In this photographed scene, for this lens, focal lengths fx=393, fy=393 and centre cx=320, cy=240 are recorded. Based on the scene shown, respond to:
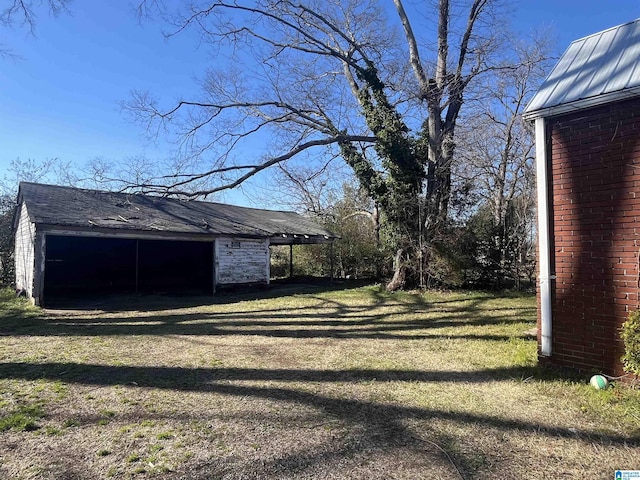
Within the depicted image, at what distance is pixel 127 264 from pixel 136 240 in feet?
25.7

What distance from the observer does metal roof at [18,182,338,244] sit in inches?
480

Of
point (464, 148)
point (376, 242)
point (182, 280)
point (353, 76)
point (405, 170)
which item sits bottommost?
point (182, 280)

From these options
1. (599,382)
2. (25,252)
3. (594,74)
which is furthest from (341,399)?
(25,252)

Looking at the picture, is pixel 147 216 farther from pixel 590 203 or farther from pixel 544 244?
pixel 590 203

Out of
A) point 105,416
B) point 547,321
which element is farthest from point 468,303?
point 105,416

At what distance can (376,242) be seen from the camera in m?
19.5

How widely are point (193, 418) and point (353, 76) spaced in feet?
51.5

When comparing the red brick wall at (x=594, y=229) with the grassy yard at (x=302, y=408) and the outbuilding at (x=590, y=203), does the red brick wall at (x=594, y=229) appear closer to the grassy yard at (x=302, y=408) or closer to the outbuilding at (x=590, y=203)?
the outbuilding at (x=590, y=203)

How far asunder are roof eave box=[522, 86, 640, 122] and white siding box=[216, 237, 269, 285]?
12444 millimetres

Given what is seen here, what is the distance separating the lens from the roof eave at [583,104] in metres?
4.36

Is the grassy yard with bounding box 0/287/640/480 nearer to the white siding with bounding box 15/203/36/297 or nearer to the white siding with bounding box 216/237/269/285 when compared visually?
the white siding with bounding box 15/203/36/297

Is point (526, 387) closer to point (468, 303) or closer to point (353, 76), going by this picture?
point (468, 303)

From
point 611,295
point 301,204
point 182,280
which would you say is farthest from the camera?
point 301,204

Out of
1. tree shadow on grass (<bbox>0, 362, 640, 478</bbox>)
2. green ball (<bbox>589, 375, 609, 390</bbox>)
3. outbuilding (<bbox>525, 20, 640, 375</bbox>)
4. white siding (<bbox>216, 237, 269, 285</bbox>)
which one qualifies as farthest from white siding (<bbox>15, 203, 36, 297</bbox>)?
green ball (<bbox>589, 375, 609, 390</bbox>)
